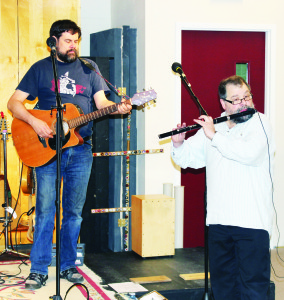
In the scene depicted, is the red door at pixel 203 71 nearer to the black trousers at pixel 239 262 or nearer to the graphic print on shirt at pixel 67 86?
the graphic print on shirt at pixel 67 86

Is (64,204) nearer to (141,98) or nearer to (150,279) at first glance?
(150,279)

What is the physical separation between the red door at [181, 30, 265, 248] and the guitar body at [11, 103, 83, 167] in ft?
5.55

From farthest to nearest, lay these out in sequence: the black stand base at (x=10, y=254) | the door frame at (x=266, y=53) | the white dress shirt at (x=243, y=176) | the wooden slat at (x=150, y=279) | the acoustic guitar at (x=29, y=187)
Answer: the door frame at (x=266, y=53) < the acoustic guitar at (x=29, y=187) < the black stand base at (x=10, y=254) < the wooden slat at (x=150, y=279) < the white dress shirt at (x=243, y=176)

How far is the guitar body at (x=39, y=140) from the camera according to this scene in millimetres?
3426

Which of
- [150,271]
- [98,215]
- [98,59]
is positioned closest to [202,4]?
[98,59]

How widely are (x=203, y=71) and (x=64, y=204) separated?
6.71 ft

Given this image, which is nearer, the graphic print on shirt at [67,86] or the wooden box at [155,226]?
the graphic print on shirt at [67,86]

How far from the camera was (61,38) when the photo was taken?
355 cm

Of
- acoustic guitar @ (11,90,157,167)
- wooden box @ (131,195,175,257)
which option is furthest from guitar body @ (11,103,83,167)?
wooden box @ (131,195,175,257)

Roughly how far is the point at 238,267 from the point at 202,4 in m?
2.73

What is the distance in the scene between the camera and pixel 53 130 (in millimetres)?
3441

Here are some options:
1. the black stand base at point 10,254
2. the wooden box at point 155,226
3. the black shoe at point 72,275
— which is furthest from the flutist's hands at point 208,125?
the black stand base at point 10,254

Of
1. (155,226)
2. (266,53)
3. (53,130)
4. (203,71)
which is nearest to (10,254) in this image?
(155,226)

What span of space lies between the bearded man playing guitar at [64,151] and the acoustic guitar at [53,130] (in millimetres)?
36
